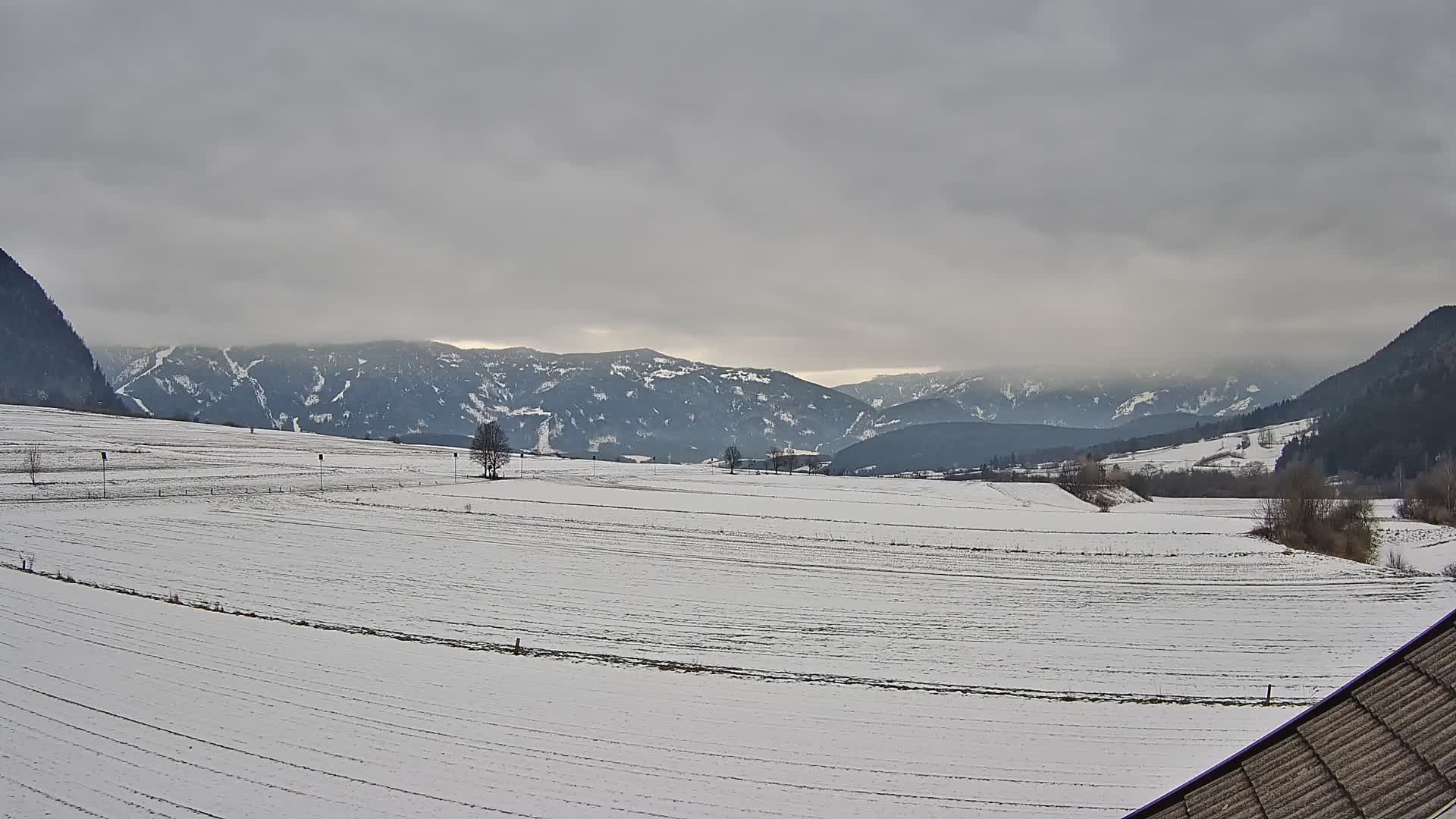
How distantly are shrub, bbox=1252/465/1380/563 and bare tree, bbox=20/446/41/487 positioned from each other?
114653 mm

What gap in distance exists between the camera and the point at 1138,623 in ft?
110

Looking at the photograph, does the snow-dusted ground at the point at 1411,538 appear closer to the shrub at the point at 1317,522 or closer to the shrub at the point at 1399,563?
the shrub at the point at 1399,563

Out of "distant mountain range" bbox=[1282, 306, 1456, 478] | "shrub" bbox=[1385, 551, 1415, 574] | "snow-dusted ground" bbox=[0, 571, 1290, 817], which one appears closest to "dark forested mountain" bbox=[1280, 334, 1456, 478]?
"distant mountain range" bbox=[1282, 306, 1456, 478]

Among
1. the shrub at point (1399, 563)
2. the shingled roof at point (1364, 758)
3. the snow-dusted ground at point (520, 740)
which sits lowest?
the shrub at point (1399, 563)

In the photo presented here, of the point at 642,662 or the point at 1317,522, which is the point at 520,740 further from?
the point at 1317,522

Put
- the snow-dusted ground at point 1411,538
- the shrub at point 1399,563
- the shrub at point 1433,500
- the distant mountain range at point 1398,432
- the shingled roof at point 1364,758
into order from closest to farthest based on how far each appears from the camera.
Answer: the shingled roof at point 1364,758
the shrub at point 1399,563
the snow-dusted ground at point 1411,538
the shrub at point 1433,500
the distant mountain range at point 1398,432

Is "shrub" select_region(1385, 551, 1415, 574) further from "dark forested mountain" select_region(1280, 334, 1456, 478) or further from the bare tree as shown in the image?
"dark forested mountain" select_region(1280, 334, 1456, 478)

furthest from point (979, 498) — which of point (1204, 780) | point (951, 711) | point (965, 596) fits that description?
point (1204, 780)

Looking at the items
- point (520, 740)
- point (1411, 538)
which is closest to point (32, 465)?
point (520, 740)

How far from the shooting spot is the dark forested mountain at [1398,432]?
535ft

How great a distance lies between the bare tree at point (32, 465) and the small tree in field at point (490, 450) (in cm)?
4701

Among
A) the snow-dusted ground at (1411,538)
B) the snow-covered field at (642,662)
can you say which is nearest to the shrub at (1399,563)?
the snow-dusted ground at (1411,538)

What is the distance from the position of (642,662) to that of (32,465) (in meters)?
85.1

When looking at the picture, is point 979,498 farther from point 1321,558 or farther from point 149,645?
point 149,645
